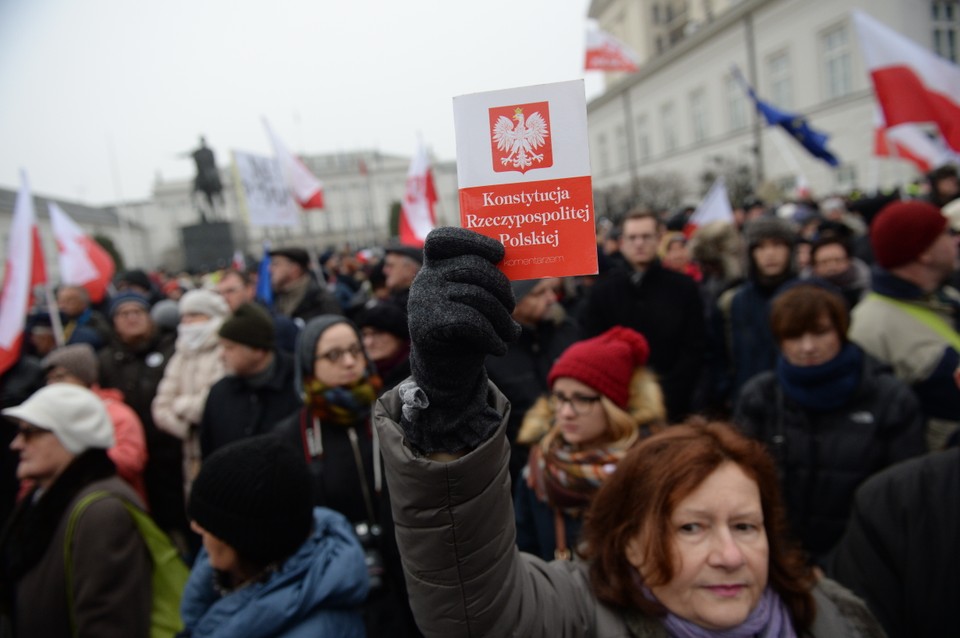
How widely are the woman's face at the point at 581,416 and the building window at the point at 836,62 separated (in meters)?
29.8

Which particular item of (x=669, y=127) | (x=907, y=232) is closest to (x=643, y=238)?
(x=907, y=232)

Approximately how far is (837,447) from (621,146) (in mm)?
46736

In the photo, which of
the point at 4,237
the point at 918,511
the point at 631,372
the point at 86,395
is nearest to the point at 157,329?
the point at 86,395

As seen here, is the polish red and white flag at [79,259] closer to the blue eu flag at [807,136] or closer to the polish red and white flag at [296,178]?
the polish red and white flag at [296,178]

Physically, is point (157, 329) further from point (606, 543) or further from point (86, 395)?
point (606, 543)

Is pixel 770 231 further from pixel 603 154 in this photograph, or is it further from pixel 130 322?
pixel 603 154

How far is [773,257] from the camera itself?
394cm

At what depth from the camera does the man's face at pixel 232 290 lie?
16.4 ft

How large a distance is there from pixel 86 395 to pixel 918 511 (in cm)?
293

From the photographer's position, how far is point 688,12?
4191 centimetres

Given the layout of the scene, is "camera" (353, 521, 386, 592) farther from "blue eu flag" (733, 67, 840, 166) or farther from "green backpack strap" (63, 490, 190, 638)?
"blue eu flag" (733, 67, 840, 166)

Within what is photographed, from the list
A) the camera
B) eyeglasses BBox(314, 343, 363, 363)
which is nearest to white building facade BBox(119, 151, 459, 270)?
eyeglasses BBox(314, 343, 363, 363)

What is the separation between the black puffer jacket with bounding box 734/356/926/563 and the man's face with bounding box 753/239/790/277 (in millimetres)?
1552

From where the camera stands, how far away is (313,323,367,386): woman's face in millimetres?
2697
